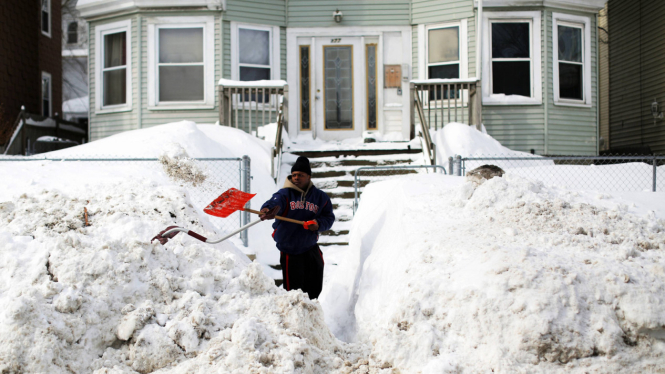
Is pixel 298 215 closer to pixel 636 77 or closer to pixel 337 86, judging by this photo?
pixel 337 86

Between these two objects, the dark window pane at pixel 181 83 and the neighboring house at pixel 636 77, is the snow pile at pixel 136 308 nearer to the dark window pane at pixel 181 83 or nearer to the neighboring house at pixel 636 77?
the dark window pane at pixel 181 83

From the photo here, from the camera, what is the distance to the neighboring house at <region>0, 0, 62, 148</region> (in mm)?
15414

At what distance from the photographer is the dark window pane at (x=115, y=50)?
12727 mm

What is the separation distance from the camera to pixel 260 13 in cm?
1233

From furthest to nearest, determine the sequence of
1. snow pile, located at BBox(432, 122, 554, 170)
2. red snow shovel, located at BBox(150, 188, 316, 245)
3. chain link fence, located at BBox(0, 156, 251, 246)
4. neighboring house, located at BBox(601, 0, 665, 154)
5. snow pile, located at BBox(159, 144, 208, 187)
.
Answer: neighboring house, located at BBox(601, 0, 665, 154)
snow pile, located at BBox(432, 122, 554, 170)
snow pile, located at BBox(159, 144, 208, 187)
chain link fence, located at BBox(0, 156, 251, 246)
red snow shovel, located at BBox(150, 188, 316, 245)

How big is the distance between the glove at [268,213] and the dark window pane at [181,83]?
8.62 m

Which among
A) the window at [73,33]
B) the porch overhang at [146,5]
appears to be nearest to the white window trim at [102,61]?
the porch overhang at [146,5]

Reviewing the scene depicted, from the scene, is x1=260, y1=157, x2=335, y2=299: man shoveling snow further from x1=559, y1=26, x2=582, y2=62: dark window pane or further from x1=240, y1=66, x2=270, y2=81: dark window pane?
x1=559, y1=26, x2=582, y2=62: dark window pane

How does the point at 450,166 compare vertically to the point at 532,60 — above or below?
below

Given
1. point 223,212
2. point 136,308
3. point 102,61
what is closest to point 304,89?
point 102,61

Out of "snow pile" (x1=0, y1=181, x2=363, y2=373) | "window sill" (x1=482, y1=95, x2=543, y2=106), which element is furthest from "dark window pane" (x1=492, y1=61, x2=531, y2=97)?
"snow pile" (x1=0, y1=181, x2=363, y2=373)

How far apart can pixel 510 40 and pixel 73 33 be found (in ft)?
81.7

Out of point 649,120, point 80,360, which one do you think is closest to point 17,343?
point 80,360

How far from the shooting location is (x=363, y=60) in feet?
40.0
